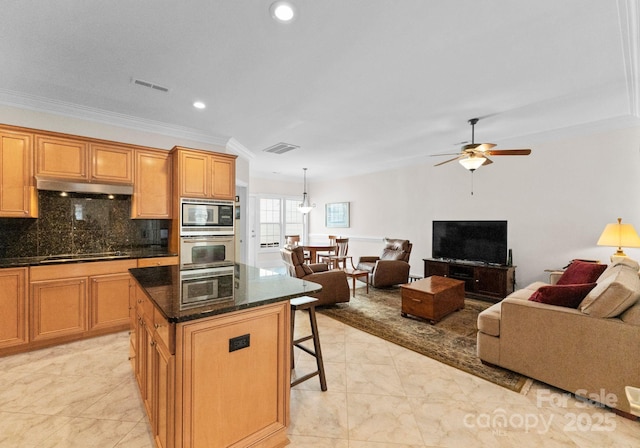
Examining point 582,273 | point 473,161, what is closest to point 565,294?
point 582,273

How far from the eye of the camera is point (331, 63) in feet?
8.57

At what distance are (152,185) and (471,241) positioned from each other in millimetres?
5309

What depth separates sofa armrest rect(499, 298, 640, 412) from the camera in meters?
2.03

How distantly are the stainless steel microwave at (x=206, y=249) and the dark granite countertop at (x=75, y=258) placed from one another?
0.17 m

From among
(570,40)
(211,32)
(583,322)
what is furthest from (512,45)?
(211,32)

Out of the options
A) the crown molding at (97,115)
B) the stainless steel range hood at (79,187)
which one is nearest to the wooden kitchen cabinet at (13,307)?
the stainless steel range hood at (79,187)

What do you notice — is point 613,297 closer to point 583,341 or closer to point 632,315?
point 632,315

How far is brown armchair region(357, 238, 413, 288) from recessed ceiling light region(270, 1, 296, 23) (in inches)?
170

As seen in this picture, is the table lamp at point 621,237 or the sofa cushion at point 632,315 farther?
the table lamp at point 621,237

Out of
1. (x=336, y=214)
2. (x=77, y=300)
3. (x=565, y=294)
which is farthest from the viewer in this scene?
(x=336, y=214)

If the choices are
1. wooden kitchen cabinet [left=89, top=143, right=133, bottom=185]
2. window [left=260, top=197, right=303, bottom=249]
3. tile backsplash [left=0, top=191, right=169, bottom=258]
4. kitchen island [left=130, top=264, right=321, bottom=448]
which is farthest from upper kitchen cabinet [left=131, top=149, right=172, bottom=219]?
window [left=260, top=197, right=303, bottom=249]

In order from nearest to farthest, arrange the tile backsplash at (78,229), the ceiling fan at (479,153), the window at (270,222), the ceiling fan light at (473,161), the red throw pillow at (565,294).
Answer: the red throw pillow at (565,294) → the tile backsplash at (78,229) → the ceiling fan at (479,153) → the ceiling fan light at (473,161) → the window at (270,222)

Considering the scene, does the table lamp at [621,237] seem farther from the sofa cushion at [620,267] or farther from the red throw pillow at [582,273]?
the sofa cushion at [620,267]

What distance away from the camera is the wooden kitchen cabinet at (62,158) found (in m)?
3.18
